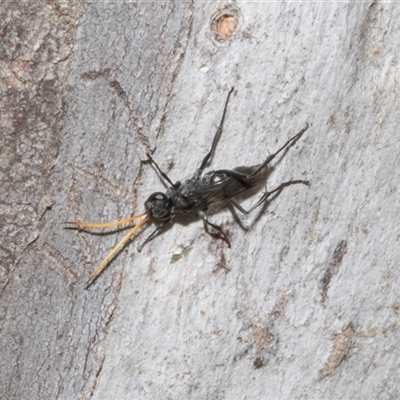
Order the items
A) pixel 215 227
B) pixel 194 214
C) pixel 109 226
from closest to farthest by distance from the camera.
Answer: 1. pixel 109 226
2. pixel 215 227
3. pixel 194 214

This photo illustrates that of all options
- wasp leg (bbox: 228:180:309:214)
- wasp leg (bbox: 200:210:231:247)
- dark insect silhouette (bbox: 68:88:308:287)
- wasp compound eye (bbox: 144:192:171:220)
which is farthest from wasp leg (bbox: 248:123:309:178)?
wasp compound eye (bbox: 144:192:171:220)

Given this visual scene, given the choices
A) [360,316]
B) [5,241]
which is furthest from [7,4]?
[360,316]

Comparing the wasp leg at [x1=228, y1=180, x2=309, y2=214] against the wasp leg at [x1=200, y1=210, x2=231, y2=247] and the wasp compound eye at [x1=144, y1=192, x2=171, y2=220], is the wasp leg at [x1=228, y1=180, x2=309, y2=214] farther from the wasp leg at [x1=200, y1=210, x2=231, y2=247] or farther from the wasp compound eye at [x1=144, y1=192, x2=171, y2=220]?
the wasp compound eye at [x1=144, y1=192, x2=171, y2=220]

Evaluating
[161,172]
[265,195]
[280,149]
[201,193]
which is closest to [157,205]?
[161,172]

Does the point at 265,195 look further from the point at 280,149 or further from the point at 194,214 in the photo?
the point at 194,214

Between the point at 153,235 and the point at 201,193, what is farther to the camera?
the point at 201,193
